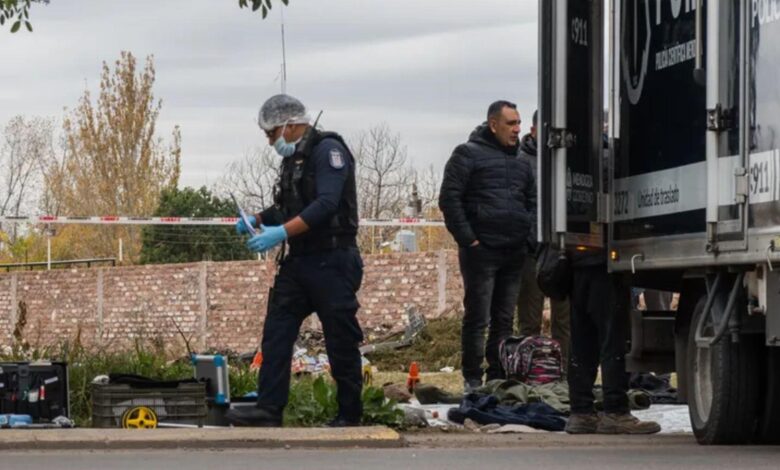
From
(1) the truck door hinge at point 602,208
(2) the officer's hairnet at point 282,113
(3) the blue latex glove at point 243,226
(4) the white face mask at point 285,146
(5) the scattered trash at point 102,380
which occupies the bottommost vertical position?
(5) the scattered trash at point 102,380

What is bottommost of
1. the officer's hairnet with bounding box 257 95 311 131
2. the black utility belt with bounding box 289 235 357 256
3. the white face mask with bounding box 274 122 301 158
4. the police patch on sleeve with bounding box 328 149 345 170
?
the black utility belt with bounding box 289 235 357 256

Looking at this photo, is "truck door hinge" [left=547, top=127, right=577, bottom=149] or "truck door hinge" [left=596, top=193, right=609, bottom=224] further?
"truck door hinge" [left=596, top=193, right=609, bottom=224]

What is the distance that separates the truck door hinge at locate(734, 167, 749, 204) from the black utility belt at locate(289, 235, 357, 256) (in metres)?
2.37

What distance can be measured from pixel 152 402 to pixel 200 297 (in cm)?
2082

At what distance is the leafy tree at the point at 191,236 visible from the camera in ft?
139

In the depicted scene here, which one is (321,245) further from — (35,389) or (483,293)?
(483,293)

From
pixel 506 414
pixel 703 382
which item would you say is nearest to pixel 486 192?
pixel 506 414

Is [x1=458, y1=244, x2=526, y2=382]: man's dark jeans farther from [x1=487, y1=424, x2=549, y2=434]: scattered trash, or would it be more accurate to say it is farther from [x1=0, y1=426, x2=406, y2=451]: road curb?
[x1=0, y1=426, x2=406, y2=451]: road curb

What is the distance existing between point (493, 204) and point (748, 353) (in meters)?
3.94

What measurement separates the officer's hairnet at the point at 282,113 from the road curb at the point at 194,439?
1.78m

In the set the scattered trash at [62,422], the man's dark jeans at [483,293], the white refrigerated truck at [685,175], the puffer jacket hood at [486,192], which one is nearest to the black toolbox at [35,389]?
the scattered trash at [62,422]

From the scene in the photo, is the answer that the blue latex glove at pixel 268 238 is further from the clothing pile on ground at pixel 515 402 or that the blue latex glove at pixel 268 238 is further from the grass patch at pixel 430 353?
the grass patch at pixel 430 353

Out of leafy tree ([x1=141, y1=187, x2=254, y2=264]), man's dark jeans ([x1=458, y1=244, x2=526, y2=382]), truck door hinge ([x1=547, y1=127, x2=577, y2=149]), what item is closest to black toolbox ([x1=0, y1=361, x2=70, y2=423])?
truck door hinge ([x1=547, y1=127, x2=577, y2=149])

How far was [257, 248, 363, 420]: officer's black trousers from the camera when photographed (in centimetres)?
1030
